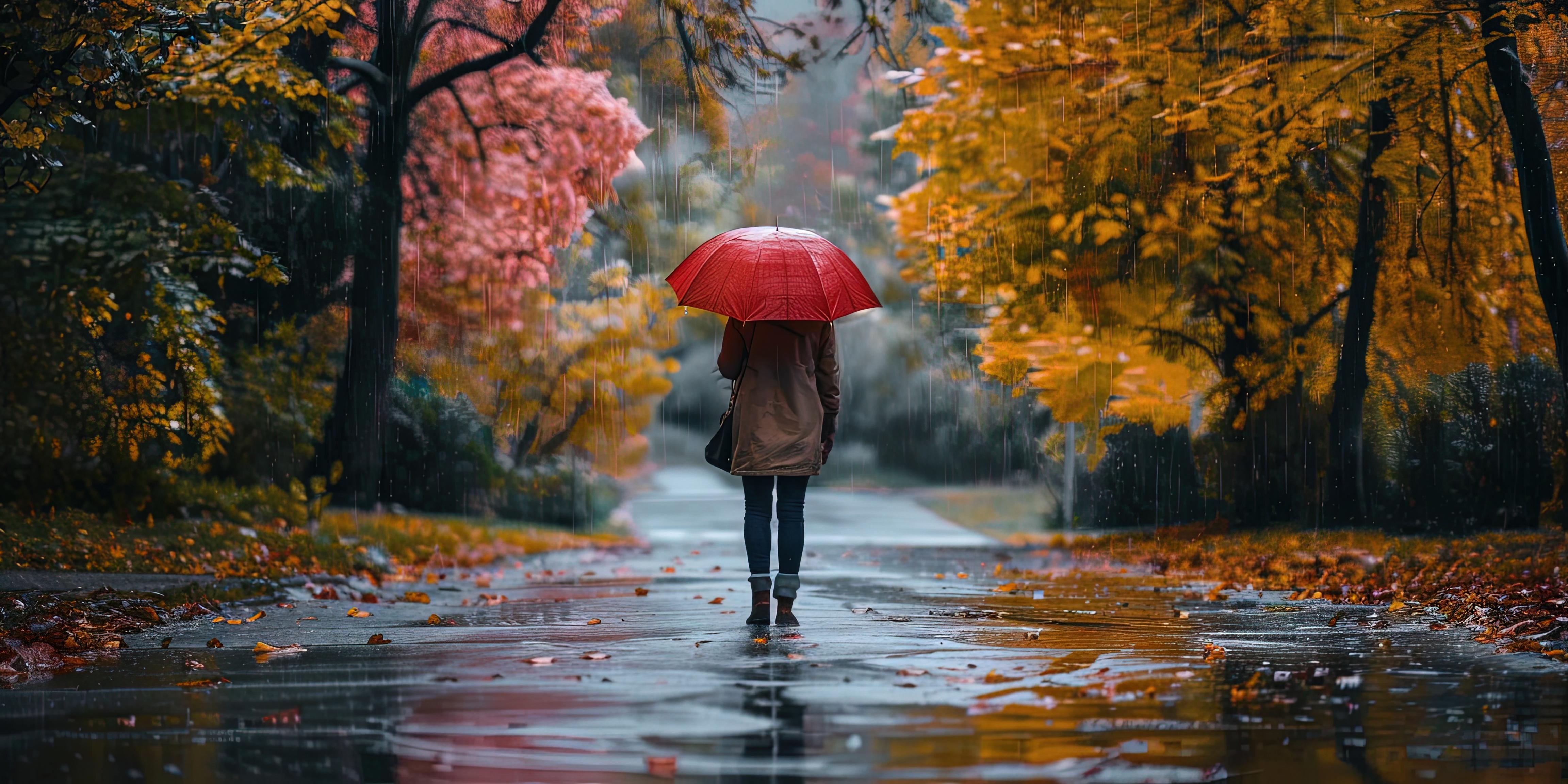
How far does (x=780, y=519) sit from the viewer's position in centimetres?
689

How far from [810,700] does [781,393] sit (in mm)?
2315

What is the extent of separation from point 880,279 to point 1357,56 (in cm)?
1502

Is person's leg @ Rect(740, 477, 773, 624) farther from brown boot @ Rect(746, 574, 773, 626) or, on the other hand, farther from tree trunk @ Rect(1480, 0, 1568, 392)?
tree trunk @ Rect(1480, 0, 1568, 392)

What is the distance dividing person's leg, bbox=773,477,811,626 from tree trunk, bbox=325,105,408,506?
8.30 metres

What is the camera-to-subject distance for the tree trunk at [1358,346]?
43.2ft

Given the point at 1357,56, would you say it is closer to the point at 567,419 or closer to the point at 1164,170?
the point at 1164,170

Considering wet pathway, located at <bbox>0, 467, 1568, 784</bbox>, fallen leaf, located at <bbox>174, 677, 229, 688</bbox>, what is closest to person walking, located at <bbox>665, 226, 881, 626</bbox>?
wet pathway, located at <bbox>0, 467, 1568, 784</bbox>

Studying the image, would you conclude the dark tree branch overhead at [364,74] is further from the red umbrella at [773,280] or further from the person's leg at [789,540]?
the person's leg at [789,540]

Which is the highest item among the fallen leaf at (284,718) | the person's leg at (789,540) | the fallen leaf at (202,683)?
the person's leg at (789,540)

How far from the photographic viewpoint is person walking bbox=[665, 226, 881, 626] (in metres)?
6.58

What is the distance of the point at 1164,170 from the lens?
13.8 meters

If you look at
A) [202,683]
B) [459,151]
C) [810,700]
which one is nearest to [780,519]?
[810,700]

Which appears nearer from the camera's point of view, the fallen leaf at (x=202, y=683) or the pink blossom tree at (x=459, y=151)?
the fallen leaf at (x=202, y=683)

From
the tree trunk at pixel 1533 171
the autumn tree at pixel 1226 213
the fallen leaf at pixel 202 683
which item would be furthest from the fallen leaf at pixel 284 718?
the autumn tree at pixel 1226 213
